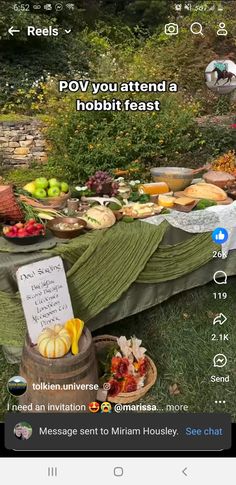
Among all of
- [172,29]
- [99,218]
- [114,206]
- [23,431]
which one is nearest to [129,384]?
[23,431]

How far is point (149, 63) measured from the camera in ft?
10.5

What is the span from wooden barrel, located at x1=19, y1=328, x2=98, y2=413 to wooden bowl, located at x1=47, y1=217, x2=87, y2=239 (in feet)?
1.85

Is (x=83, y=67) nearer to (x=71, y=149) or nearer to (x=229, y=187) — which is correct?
(x=71, y=149)

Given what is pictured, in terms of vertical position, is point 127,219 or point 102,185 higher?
point 102,185

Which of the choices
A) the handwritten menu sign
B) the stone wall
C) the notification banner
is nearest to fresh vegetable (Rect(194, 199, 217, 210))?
the handwritten menu sign

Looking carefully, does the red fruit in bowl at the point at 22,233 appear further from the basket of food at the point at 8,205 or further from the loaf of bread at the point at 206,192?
the loaf of bread at the point at 206,192

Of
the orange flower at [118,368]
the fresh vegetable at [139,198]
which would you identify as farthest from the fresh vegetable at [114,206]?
the orange flower at [118,368]

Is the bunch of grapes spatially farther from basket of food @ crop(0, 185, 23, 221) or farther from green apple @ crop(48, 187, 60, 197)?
basket of food @ crop(0, 185, 23, 221)

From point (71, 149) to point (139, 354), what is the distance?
1.86 meters

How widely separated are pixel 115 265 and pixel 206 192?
0.81 meters

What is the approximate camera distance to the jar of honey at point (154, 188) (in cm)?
279

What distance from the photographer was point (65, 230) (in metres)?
2.27

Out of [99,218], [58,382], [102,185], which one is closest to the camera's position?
[58,382]

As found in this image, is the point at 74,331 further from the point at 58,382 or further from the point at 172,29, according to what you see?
the point at 172,29
